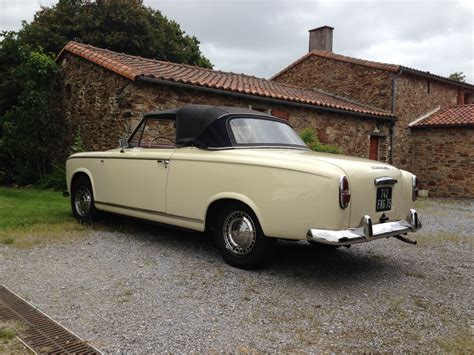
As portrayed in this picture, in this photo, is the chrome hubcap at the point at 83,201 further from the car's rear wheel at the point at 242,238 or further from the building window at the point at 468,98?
the building window at the point at 468,98

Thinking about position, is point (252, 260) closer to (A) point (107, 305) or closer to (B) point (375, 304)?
(B) point (375, 304)

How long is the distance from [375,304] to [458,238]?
3.95 m

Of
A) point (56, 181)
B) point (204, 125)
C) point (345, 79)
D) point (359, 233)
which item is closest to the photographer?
point (359, 233)

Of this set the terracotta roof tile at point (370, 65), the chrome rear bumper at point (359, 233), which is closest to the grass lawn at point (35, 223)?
the chrome rear bumper at point (359, 233)

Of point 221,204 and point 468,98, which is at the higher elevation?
point 468,98

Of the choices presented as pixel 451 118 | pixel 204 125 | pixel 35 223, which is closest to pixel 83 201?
pixel 35 223

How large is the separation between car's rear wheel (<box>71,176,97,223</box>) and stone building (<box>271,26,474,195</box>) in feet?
43.2

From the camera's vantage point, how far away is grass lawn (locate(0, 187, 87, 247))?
5.03 meters

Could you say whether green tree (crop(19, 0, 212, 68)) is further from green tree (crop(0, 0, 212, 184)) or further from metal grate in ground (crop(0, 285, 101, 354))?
metal grate in ground (crop(0, 285, 101, 354))

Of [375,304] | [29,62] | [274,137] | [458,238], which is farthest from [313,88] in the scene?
[375,304]

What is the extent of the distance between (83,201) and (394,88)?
1362 cm

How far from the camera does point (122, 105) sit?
387 inches

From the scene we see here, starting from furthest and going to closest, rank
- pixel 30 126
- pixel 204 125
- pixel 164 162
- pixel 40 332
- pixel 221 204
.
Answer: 1. pixel 30 126
2. pixel 164 162
3. pixel 204 125
4. pixel 221 204
5. pixel 40 332

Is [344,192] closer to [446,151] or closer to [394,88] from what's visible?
Answer: [394,88]
